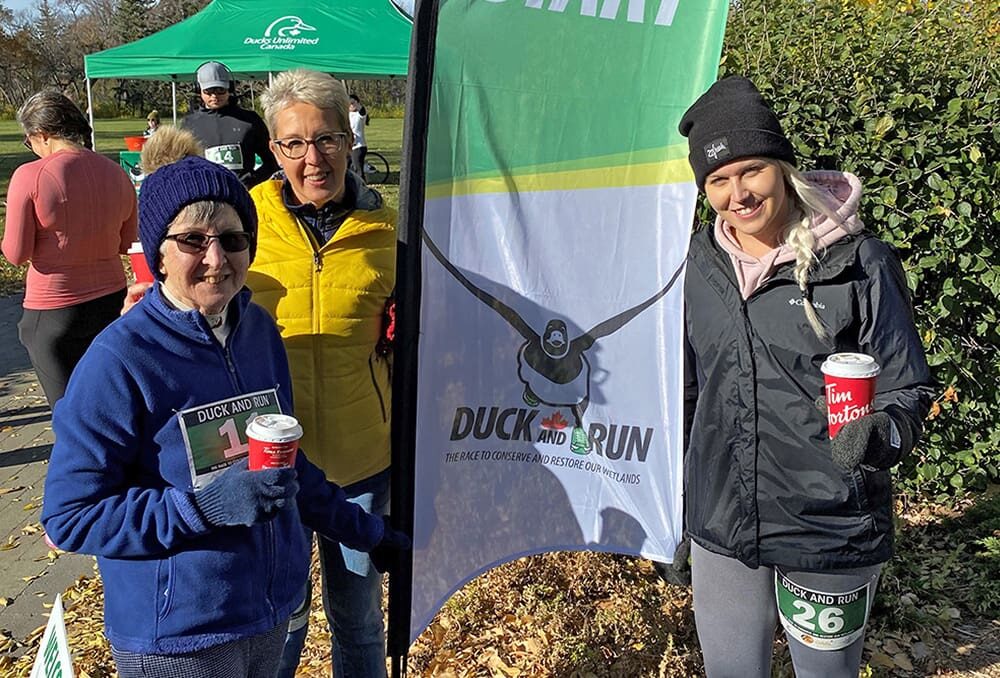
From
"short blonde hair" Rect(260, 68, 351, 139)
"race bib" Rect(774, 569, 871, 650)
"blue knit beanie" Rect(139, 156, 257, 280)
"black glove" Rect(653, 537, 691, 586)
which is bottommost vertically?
"black glove" Rect(653, 537, 691, 586)

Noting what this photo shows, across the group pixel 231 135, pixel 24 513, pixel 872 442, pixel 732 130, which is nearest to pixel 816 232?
pixel 732 130

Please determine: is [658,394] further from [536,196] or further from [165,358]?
[165,358]

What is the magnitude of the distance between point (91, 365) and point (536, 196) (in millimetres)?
1116

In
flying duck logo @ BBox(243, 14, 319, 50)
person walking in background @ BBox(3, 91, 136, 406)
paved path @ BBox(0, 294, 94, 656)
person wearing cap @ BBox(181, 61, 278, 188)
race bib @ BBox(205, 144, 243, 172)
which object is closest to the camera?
paved path @ BBox(0, 294, 94, 656)

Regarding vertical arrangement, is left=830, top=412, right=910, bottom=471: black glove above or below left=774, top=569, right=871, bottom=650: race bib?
above

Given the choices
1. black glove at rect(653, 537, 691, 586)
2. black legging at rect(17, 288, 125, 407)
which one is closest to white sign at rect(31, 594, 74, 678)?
black glove at rect(653, 537, 691, 586)

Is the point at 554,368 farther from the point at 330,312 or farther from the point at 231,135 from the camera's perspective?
the point at 231,135

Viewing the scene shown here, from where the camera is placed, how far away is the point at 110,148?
988 inches

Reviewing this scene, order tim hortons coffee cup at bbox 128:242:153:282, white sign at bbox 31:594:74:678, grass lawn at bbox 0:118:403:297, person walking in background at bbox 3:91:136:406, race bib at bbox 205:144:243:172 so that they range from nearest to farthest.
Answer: white sign at bbox 31:594:74:678 → tim hortons coffee cup at bbox 128:242:153:282 → person walking in background at bbox 3:91:136:406 → race bib at bbox 205:144:243:172 → grass lawn at bbox 0:118:403:297

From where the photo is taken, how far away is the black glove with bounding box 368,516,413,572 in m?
2.22

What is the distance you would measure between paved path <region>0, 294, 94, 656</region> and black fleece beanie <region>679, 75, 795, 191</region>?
341cm

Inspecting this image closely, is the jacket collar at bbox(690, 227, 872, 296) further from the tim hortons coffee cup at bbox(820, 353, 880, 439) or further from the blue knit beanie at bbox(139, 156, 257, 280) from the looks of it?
the blue knit beanie at bbox(139, 156, 257, 280)

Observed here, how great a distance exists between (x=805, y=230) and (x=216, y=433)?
1.40 metres

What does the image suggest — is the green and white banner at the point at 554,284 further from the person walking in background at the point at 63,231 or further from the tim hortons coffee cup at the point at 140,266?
the person walking in background at the point at 63,231
